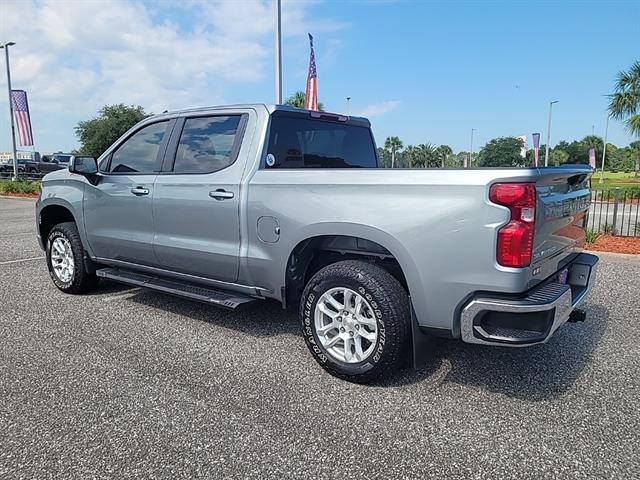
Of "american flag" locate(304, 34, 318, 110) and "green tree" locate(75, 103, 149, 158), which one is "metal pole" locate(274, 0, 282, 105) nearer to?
"american flag" locate(304, 34, 318, 110)

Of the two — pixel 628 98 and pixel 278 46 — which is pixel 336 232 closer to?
pixel 278 46

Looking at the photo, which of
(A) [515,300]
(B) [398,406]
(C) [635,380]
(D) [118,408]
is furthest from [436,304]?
(D) [118,408]

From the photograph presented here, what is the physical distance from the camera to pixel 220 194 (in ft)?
12.9

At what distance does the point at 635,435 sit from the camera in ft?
8.95

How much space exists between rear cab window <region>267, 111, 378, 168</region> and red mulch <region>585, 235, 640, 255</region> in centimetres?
521

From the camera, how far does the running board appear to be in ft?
12.9

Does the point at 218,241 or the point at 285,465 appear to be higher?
the point at 218,241

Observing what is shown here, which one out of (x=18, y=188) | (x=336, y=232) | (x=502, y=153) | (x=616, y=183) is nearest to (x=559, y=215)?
(x=336, y=232)

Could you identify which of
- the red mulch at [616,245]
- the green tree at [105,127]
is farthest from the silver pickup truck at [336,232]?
the green tree at [105,127]

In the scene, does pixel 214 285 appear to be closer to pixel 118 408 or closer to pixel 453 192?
pixel 118 408

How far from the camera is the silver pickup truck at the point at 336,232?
2.79 meters

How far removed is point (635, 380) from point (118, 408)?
11.3 feet

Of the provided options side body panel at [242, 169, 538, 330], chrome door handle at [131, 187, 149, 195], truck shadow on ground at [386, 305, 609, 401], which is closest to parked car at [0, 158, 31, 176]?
chrome door handle at [131, 187, 149, 195]

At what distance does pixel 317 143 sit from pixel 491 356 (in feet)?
7.42
